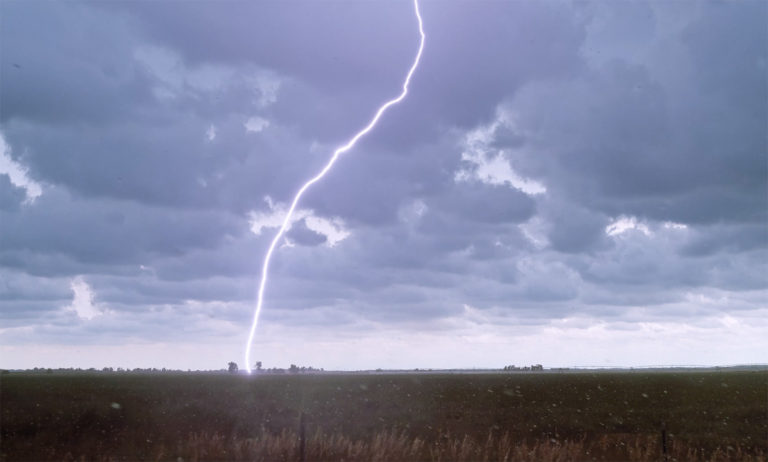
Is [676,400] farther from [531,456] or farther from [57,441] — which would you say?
[57,441]

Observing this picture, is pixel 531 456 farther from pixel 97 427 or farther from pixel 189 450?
pixel 97 427

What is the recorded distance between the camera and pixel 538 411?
4884 cm

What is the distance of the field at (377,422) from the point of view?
26984 millimetres

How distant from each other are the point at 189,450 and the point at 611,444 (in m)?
19.7

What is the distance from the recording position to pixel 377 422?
4412 cm

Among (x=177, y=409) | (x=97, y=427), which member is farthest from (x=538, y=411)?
(x=97, y=427)

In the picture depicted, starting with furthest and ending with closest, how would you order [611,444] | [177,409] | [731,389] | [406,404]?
[731,389]
[406,404]
[177,409]
[611,444]

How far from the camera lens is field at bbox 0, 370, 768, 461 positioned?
27.0 metres

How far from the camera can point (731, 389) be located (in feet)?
214

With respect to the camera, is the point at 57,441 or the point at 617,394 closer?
the point at 57,441

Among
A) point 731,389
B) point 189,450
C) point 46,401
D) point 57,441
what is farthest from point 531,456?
point 731,389

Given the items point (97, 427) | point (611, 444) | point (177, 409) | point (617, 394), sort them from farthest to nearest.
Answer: point (617, 394) < point (177, 409) < point (97, 427) < point (611, 444)

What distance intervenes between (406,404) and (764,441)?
22550mm

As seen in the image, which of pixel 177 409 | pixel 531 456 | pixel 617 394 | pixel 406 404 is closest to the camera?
pixel 531 456
